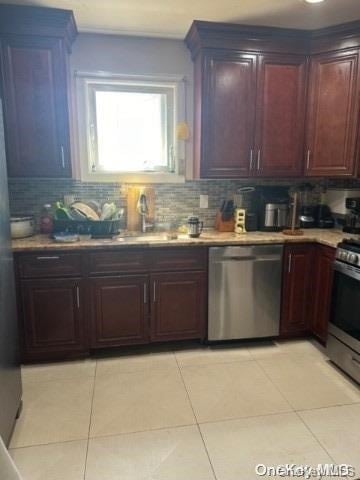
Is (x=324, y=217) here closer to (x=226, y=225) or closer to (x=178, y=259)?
(x=226, y=225)

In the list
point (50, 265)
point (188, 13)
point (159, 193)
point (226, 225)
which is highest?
point (188, 13)

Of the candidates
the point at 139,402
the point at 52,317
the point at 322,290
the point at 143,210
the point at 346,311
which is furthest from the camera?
the point at 143,210

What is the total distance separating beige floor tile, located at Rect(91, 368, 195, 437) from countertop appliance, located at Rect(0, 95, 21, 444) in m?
0.46

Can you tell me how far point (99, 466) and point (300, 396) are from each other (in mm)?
1286

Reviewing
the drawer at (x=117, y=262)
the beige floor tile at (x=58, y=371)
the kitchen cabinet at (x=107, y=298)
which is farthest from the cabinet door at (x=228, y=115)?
the beige floor tile at (x=58, y=371)

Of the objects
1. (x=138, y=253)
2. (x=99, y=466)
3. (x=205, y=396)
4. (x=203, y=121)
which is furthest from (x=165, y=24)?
(x=99, y=466)

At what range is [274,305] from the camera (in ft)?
9.23

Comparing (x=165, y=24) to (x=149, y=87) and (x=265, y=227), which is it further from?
(x=265, y=227)

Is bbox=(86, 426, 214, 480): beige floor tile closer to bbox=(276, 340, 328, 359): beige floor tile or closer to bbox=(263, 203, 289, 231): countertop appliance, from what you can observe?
bbox=(276, 340, 328, 359): beige floor tile

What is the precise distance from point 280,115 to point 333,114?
413 millimetres

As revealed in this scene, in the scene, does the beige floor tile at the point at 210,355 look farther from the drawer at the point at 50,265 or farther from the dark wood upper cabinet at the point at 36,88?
the dark wood upper cabinet at the point at 36,88

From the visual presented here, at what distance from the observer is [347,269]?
234 cm

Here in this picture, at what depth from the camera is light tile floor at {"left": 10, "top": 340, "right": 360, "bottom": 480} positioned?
1707 mm

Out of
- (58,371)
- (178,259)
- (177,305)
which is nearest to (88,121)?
(178,259)
